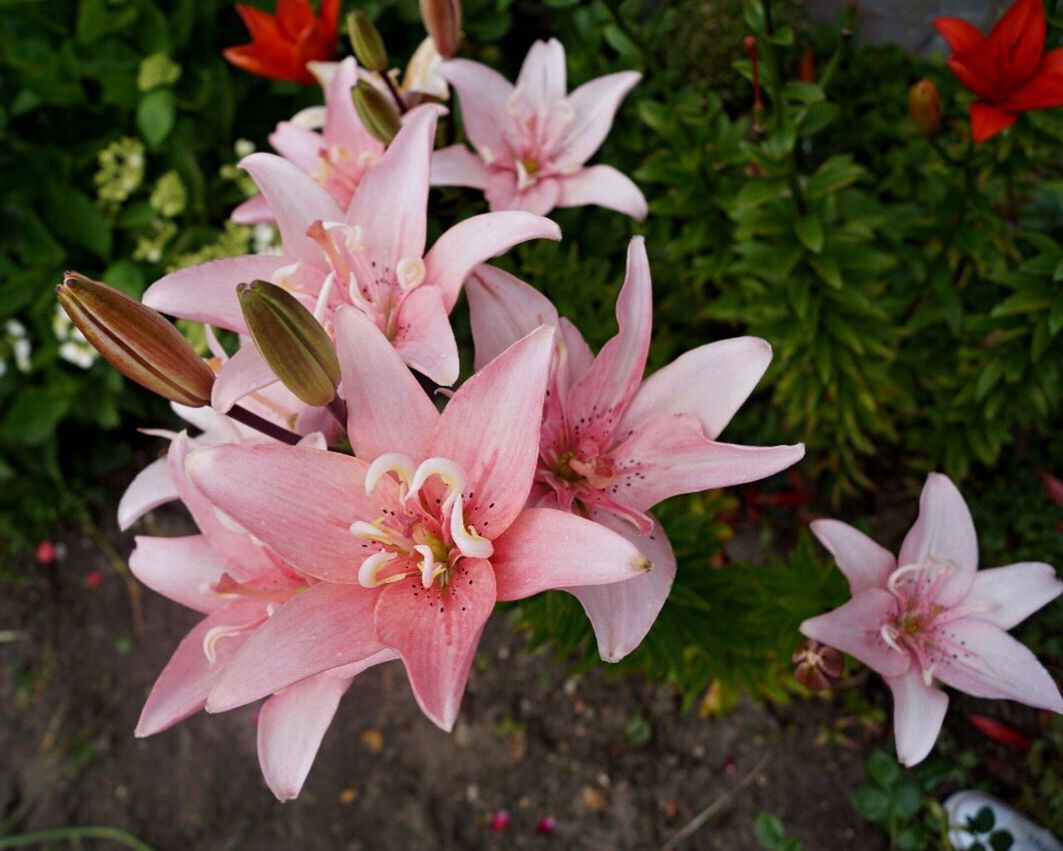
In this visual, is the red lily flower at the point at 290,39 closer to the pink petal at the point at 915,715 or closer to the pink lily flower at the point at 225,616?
the pink lily flower at the point at 225,616

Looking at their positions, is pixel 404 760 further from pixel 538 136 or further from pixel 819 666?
pixel 538 136

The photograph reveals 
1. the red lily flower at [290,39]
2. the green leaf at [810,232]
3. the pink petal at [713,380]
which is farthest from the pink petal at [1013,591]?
the red lily flower at [290,39]

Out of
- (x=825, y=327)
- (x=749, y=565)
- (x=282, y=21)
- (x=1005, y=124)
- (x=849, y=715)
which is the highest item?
(x=282, y=21)

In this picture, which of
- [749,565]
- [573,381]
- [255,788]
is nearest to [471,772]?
[255,788]

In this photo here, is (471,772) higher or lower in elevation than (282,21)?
lower

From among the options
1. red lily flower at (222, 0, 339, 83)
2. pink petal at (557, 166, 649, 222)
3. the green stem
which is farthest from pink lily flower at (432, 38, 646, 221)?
the green stem

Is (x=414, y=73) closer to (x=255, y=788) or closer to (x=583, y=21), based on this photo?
(x=583, y=21)
